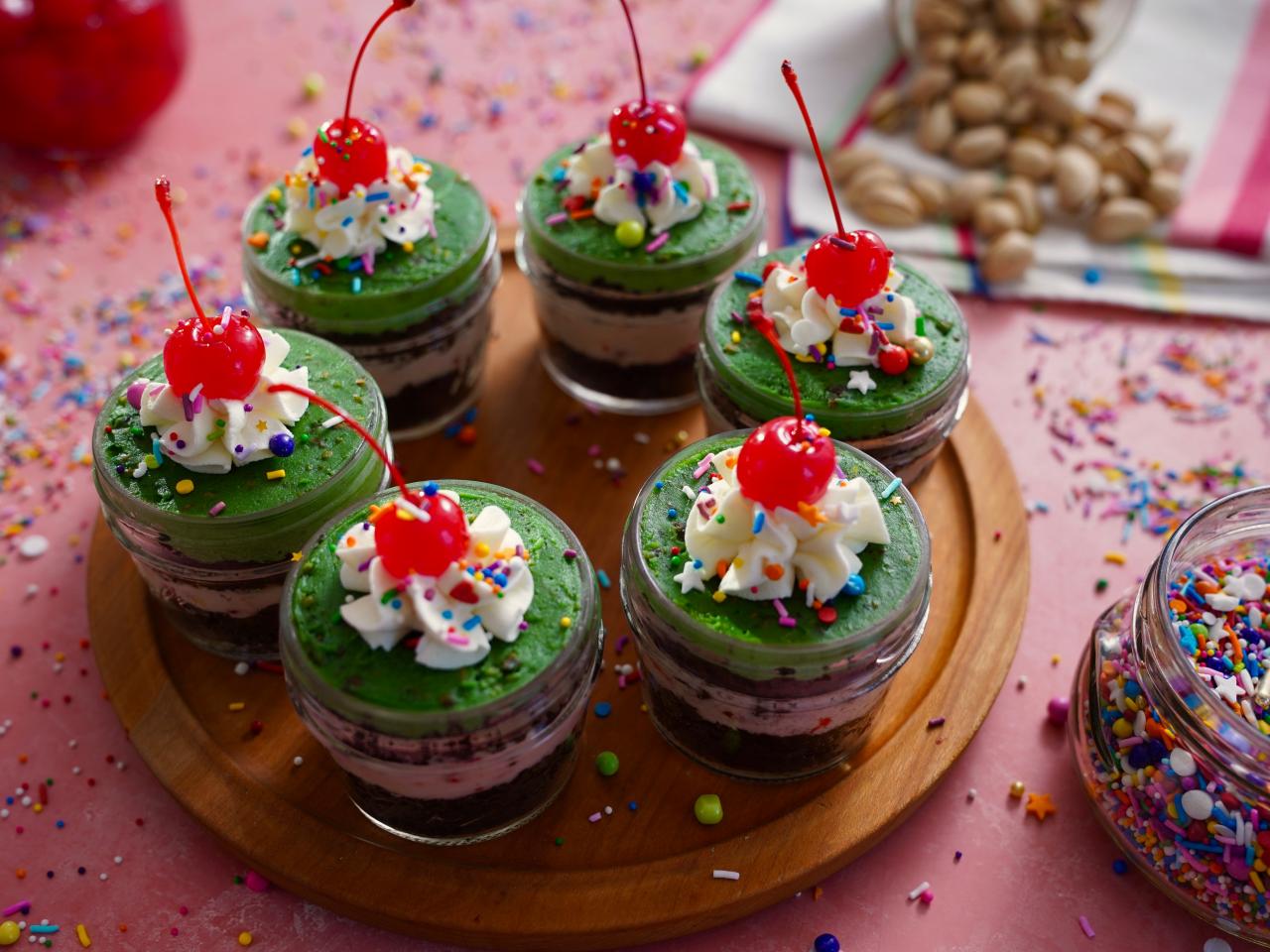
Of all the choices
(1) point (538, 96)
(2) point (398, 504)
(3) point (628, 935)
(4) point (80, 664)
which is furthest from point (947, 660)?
(1) point (538, 96)

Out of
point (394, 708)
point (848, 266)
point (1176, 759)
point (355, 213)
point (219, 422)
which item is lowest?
point (1176, 759)

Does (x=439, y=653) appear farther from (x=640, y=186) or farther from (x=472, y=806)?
(x=640, y=186)

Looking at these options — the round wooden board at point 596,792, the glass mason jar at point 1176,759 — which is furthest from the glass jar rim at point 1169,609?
the round wooden board at point 596,792

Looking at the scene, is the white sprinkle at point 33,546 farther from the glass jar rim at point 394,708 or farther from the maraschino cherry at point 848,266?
the maraschino cherry at point 848,266

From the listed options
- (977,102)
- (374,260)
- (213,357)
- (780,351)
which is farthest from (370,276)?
(977,102)

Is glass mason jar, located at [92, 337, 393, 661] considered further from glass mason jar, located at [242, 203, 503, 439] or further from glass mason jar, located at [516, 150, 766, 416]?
glass mason jar, located at [516, 150, 766, 416]

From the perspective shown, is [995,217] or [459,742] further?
[995,217]

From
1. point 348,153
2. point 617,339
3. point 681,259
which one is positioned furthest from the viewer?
point 617,339
